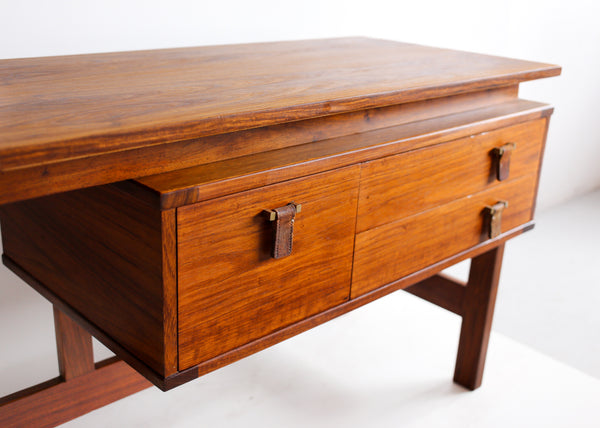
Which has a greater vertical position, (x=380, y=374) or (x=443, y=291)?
(x=443, y=291)

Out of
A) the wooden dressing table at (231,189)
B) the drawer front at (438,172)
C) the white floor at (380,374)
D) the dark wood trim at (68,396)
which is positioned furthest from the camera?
the white floor at (380,374)

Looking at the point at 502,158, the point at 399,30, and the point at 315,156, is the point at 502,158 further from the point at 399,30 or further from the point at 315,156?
the point at 399,30

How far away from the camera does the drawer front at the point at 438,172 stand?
4.55 feet

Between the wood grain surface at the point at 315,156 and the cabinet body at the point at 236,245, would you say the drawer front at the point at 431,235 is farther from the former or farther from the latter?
the wood grain surface at the point at 315,156

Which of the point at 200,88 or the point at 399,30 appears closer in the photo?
the point at 200,88

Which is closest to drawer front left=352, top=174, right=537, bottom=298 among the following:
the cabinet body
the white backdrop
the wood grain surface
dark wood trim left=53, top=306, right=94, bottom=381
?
the cabinet body

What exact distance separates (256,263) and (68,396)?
2.56 ft

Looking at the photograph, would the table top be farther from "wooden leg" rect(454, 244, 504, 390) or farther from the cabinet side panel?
"wooden leg" rect(454, 244, 504, 390)

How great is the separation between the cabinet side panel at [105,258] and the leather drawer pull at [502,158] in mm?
917

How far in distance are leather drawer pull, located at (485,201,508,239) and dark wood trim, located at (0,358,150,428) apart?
97cm


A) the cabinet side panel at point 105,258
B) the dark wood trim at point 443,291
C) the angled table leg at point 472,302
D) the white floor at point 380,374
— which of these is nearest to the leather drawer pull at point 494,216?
the angled table leg at point 472,302

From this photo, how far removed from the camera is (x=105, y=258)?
Answer: 120cm

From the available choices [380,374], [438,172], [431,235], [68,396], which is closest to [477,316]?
[380,374]

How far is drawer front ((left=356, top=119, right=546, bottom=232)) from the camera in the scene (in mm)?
1388
